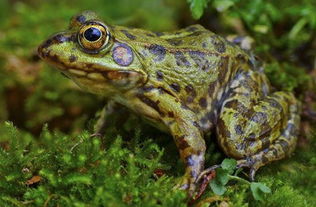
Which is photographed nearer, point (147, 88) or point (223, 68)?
point (147, 88)

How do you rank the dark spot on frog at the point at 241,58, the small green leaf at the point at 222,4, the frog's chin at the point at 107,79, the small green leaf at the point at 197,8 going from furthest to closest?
the small green leaf at the point at 222,4
the small green leaf at the point at 197,8
the dark spot on frog at the point at 241,58
the frog's chin at the point at 107,79

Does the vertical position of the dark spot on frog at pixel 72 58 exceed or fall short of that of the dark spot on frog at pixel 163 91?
it exceeds it

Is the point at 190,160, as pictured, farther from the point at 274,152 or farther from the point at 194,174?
the point at 274,152

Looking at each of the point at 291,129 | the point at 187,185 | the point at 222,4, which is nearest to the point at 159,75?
the point at 187,185

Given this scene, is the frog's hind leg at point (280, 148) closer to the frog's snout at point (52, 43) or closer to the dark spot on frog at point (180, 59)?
the dark spot on frog at point (180, 59)

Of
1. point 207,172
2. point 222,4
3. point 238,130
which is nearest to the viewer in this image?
point 207,172

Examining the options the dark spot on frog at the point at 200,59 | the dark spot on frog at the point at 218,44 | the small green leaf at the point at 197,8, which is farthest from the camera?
the small green leaf at the point at 197,8

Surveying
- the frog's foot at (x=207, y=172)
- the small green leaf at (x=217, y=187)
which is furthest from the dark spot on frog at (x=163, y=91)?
the small green leaf at (x=217, y=187)
